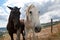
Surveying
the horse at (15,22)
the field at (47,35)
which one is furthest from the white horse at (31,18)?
the field at (47,35)

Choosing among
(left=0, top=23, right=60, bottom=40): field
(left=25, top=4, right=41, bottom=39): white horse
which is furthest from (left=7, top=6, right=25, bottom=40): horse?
(left=0, top=23, right=60, bottom=40): field

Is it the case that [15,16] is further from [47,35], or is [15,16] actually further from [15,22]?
[47,35]

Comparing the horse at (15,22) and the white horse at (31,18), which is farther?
the horse at (15,22)

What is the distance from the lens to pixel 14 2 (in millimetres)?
6707

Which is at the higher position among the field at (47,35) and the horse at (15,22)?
the horse at (15,22)

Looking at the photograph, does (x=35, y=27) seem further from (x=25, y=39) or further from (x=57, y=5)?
(x=57, y=5)

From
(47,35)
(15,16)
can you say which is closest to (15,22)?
(15,16)

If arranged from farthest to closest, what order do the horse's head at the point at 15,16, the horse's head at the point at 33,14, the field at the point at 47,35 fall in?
the field at the point at 47,35, the horse's head at the point at 15,16, the horse's head at the point at 33,14

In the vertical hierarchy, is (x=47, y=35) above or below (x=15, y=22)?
below

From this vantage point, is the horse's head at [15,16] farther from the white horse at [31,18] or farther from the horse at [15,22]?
the white horse at [31,18]

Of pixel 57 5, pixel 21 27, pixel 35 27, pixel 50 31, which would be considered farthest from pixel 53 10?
pixel 35 27

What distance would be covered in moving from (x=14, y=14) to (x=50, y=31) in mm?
2655

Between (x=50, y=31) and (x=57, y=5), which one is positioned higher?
(x=57, y=5)

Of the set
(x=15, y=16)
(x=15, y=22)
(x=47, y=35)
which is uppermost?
(x=15, y=16)
